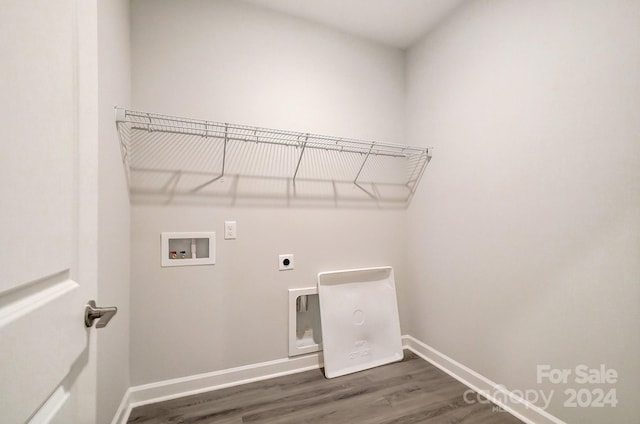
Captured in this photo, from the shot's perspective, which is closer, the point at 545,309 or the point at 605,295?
the point at 605,295

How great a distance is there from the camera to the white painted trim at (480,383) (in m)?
1.37

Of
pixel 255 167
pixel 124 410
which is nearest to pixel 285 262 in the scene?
pixel 255 167

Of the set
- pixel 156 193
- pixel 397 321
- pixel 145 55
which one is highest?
pixel 145 55

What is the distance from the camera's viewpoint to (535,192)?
139cm

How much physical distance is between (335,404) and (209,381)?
84 cm

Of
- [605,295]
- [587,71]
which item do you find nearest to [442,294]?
[605,295]

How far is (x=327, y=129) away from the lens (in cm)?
204

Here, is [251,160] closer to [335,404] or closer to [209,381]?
[209,381]

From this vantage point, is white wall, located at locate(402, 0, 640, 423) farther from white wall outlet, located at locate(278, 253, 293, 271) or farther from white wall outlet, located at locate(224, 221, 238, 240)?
white wall outlet, located at locate(224, 221, 238, 240)

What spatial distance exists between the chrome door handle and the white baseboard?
1.16 metres

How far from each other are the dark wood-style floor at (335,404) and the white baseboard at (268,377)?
0.14ft

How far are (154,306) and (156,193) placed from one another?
706 mm

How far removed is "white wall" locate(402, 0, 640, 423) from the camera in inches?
43.5

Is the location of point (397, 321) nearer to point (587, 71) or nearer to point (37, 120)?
point (587, 71)
